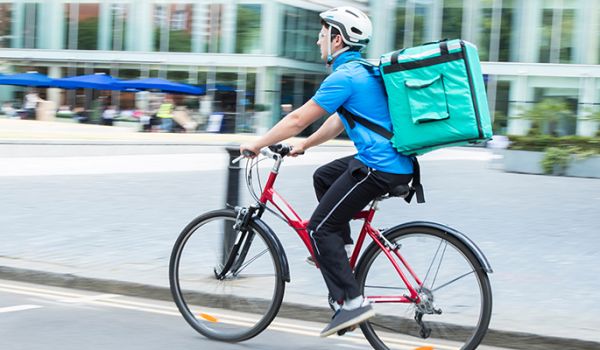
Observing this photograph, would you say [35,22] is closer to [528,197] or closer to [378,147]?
[528,197]

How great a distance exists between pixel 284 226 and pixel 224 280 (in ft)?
12.5

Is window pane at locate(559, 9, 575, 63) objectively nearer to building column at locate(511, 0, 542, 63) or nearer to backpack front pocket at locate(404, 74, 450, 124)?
building column at locate(511, 0, 542, 63)

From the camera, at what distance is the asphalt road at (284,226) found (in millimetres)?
6094

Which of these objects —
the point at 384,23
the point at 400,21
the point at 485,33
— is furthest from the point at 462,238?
the point at 384,23

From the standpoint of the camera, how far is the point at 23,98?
40.1 meters

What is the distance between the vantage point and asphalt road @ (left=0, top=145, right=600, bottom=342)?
6094mm

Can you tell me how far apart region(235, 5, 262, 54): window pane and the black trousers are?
34280mm

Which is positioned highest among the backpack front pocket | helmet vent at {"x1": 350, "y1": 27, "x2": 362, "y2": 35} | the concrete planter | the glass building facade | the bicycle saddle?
the glass building facade

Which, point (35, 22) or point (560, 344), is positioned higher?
point (35, 22)

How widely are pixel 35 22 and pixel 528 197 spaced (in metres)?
34.1

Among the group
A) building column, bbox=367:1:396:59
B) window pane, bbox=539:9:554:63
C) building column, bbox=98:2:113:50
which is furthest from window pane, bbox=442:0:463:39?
building column, bbox=98:2:113:50

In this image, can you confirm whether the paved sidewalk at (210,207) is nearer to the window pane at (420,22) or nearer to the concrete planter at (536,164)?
the concrete planter at (536,164)

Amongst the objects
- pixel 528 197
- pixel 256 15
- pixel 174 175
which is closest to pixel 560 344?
pixel 528 197

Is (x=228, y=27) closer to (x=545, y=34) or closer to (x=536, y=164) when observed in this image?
(x=545, y=34)
